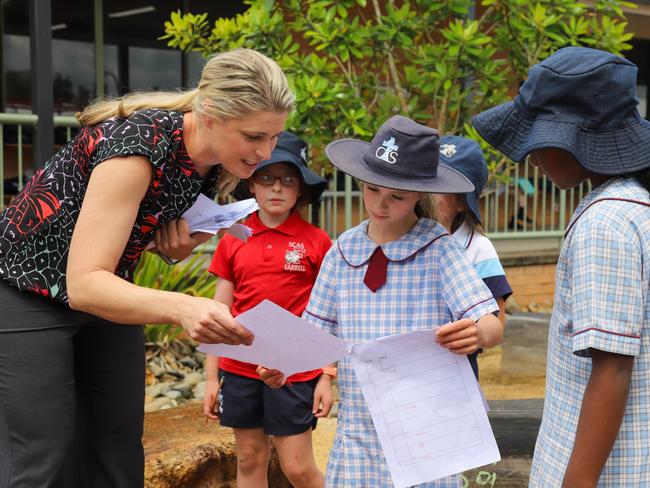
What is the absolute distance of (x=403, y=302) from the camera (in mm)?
2650

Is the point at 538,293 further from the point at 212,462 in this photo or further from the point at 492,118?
the point at 492,118

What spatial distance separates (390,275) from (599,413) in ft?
3.43

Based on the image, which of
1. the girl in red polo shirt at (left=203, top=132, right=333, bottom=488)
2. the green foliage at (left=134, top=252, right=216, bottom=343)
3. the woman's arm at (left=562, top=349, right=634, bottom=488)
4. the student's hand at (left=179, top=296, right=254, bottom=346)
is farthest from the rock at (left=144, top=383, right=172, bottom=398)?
the woman's arm at (left=562, top=349, right=634, bottom=488)

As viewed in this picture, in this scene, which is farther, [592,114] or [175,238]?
[175,238]

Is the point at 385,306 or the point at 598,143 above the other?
the point at 598,143

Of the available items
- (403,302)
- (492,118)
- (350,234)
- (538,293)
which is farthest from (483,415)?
(538,293)

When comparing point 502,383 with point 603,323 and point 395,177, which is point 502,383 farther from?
point 603,323

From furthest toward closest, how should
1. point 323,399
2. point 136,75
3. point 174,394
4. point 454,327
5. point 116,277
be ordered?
point 136,75
point 174,394
point 323,399
point 454,327
point 116,277

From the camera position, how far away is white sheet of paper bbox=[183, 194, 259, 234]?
2.60m

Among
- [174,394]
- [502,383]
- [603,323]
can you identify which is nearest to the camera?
[603,323]

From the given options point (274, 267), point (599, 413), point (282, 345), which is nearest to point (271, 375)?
point (282, 345)

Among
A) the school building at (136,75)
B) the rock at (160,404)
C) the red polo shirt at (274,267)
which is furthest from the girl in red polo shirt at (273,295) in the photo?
the school building at (136,75)

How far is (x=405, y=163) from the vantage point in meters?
2.63

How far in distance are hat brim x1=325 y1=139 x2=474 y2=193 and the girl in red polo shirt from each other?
2.36 ft
